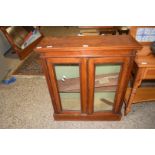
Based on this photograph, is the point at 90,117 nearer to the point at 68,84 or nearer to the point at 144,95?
the point at 68,84

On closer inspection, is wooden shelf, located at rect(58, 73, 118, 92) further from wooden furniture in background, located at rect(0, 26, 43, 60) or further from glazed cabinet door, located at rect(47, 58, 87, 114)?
wooden furniture in background, located at rect(0, 26, 43, 60)

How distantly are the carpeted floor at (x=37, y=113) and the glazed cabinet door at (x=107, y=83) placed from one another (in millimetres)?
214

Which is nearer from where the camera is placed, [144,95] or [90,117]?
[90,117]

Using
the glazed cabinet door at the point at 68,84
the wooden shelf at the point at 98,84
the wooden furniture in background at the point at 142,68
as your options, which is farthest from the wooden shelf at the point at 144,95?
the glazed cabinet door at the point at 68,84

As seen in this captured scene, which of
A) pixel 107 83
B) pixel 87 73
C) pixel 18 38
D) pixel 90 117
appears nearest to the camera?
pixel 87 73

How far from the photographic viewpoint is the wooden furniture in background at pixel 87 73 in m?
1.18

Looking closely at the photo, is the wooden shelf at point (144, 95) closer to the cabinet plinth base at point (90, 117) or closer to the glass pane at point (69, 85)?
the cabinet plinth base at point (90, 117)

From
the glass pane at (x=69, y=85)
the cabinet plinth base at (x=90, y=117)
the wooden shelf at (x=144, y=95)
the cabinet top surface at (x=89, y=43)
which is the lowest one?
the cabinet plinth base at (x=90, y=117)

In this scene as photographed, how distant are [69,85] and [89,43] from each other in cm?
53

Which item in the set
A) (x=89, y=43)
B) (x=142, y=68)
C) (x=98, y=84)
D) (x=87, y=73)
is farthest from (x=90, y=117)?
(x=89, y=43)

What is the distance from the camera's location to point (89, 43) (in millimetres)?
1227

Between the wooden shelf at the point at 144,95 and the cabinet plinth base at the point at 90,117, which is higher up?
the wooden shelf at the point at 144,95

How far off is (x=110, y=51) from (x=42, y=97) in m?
1.35

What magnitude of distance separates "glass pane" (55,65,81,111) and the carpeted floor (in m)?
0.25
